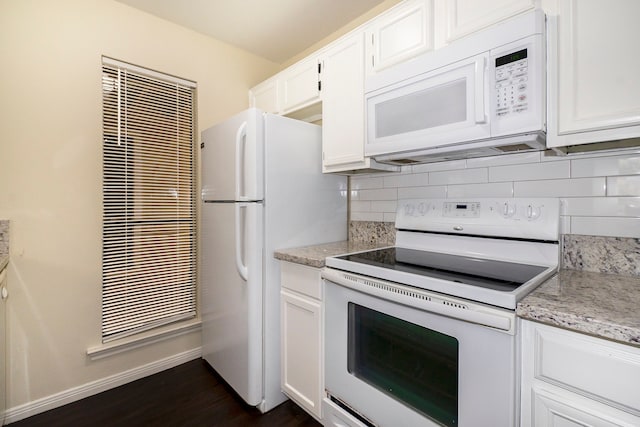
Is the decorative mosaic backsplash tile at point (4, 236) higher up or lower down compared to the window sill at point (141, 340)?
higher up

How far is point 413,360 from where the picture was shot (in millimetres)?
1186

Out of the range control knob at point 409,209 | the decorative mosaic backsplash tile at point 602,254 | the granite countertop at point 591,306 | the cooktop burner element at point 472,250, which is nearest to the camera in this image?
the granite countertop at point 591,306

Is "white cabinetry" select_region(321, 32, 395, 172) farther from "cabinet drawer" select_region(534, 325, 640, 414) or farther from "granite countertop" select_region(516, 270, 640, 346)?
"cabinet drawer" select_region(534, 325, 640, 414)

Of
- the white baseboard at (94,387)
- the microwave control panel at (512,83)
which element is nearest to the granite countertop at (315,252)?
the microwave control panel at (512,83)

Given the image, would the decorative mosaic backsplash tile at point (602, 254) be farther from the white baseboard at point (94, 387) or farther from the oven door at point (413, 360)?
the white baseboard at point (94, 387)

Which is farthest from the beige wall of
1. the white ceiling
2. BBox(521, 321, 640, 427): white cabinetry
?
BBox(521, 321, 640, 427): white cabinetry

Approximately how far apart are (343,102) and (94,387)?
7.92 ft

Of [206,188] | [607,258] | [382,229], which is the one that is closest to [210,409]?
[206,188]

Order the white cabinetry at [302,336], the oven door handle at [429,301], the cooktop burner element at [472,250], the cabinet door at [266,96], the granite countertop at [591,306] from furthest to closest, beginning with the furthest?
1. the cabinet door at [266,96]
2. the white cabinetry at [302,336]
3. the cooktop burner element at [472,250]
4. the oven door handle at [429,301]
5. the granite countertop at [591,306]

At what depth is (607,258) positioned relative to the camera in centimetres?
125

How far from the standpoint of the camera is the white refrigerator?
1.74 meters

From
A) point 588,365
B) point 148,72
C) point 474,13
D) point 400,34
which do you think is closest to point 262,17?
point 148,72

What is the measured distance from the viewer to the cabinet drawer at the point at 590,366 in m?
0.75

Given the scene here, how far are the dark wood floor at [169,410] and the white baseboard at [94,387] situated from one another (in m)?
0.03
